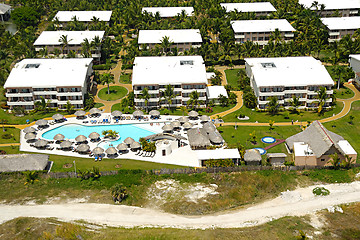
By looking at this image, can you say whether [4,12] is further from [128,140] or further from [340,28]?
[340,28]

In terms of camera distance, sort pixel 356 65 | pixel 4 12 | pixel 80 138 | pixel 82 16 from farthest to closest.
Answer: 1. pixel 4 12
2. pixel 82 16
3. pixel 356 65
4. pixel 80 138

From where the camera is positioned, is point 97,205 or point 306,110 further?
point 306,110

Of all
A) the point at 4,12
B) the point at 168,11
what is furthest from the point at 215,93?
the point at 4,12

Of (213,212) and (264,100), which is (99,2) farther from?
(213,212)

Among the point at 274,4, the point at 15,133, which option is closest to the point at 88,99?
the point at 15,133

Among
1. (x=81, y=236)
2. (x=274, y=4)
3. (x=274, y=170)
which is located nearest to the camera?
(x=81, y=236)

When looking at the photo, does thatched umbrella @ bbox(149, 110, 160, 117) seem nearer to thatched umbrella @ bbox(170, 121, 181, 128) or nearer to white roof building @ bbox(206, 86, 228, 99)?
thatched umbrella @ bbox(170, 121, 181, 128)
